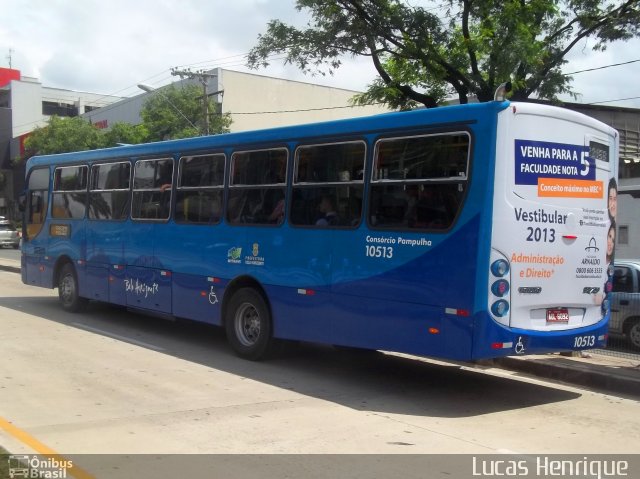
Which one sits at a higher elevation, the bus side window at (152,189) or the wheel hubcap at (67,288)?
the bus side window at (152,189)

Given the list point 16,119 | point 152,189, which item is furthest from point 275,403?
point 16,119

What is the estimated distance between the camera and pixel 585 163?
7918mm

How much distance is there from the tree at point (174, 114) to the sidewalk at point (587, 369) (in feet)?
81.5

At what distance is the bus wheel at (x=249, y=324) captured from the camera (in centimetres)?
963

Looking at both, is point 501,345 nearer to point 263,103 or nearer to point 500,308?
point 500,308

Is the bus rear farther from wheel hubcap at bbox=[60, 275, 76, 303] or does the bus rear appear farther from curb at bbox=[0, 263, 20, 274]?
curb at bbox=[0, 263, 20, 274]

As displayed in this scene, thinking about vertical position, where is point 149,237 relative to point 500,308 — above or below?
above

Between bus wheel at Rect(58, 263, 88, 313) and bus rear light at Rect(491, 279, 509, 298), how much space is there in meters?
9.54

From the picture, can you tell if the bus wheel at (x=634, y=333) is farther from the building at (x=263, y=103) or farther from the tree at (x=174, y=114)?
the building at (x=263, y=103)

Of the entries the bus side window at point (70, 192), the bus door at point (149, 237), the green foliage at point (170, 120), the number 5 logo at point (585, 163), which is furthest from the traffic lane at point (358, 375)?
the green foliage at point (170, 120)

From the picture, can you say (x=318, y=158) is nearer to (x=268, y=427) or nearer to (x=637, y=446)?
(x=268, y=427)

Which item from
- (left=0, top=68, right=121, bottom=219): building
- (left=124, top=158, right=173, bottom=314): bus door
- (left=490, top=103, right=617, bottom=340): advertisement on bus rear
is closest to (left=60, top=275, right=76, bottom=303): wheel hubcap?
(left=124, top=158, right=173, bottom=314): bus door

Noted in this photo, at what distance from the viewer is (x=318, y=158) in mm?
8945

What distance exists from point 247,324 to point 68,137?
33.9 m
